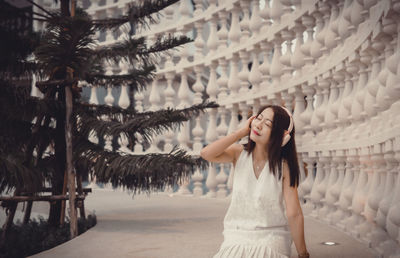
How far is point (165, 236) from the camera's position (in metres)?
3.15

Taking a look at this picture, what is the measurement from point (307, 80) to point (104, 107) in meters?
1.63

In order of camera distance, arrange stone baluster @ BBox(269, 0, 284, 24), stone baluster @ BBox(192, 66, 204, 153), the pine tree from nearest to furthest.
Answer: the pine tree → stone baluster @ BBox(269, 0, 284, 24) → stone baluster @ BBox(192, 66, 204, 153)

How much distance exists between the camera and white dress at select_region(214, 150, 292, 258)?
192 cm

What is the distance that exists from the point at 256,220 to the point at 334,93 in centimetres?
176

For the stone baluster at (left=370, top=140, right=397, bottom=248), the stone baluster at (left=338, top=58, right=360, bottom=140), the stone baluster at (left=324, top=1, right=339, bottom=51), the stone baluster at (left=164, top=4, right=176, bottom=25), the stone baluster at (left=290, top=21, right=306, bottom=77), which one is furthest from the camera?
the stone baluster at (left=164, top=4, right=176, bottom=25)

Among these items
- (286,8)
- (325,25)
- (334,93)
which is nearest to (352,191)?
(334,93)

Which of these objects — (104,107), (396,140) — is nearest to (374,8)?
(396,140)

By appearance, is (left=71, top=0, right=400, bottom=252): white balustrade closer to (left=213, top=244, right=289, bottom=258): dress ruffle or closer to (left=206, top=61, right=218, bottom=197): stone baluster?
(left=206, top=61, right=218, bottom=197): stone baluster

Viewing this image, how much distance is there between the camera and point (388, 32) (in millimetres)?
2266

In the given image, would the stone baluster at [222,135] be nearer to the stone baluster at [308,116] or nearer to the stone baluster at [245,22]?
the stone baluster at [245,22]

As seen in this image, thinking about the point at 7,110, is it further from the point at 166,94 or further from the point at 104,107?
the point at 166,94

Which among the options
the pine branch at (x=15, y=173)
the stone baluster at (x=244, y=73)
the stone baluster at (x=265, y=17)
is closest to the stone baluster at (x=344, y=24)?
the stone baluster at (x=265, y=17)

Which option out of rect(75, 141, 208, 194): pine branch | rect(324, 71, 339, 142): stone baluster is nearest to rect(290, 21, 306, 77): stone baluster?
rect(324, 71, 339, 142): stone baluster

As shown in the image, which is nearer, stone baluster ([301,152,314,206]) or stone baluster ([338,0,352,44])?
stone baluster ([338,0,352,44])
